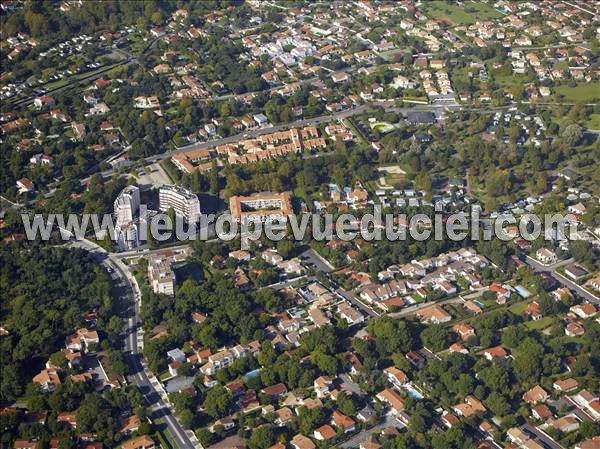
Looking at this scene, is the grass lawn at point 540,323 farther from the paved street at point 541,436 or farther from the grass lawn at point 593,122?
the grass lawn at point 593,122

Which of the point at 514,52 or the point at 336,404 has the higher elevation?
the point at 514,52

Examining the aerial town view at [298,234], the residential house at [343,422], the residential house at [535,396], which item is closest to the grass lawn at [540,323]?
the aerial town view at [298,234]

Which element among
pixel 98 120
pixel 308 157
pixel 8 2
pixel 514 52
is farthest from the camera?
pixel 8 2

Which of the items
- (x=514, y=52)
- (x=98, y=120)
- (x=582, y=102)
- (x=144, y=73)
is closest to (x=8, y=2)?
(x=144, y=73)

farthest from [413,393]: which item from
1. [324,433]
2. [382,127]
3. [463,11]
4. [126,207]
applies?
[463,11]

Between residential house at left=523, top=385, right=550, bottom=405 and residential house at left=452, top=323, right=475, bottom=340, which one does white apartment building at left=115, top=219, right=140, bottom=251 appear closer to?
residential house at left=452, top=323, right=475, bottom=340

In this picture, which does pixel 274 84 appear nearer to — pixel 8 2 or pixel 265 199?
pixel 265 199
